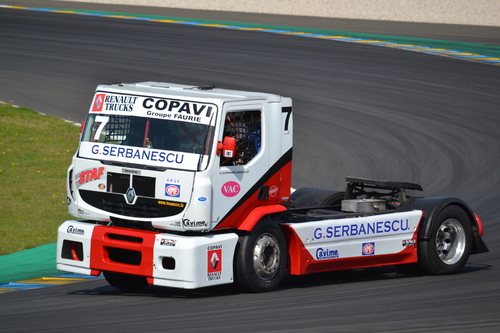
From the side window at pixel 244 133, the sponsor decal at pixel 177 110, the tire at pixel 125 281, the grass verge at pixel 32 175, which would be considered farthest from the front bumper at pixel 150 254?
the grass verge at pixel 32 175

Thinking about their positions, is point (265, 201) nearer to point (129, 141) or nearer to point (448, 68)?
point (129, 141)

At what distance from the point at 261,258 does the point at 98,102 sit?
2.66 meters

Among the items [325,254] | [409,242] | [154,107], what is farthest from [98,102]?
[409,242]

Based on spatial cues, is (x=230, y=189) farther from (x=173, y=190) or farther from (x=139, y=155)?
(x=139, y=155)

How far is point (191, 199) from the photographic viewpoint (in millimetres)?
9352

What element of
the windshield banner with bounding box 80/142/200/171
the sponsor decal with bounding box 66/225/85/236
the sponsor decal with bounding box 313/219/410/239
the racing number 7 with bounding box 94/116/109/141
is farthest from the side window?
the sponsor decal with bounding box 66/225/85/236

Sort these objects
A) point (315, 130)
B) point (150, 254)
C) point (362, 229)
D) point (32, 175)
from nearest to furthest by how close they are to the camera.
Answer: point (150, 254), point (362, 229), point (32, 175), point (315, 130)

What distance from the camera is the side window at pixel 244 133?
9758 mm

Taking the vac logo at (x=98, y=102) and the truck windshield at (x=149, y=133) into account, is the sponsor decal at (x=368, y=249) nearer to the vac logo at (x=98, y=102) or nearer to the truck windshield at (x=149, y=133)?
the truck windshield at (x=149, y=133)

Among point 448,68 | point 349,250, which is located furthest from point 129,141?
point 448,68

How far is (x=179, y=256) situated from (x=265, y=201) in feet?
4.57

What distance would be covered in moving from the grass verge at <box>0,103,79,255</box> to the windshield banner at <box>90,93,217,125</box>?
4.07 meters

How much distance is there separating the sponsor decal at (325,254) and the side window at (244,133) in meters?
1.48

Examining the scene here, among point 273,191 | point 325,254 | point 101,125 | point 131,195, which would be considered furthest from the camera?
point 325,254
